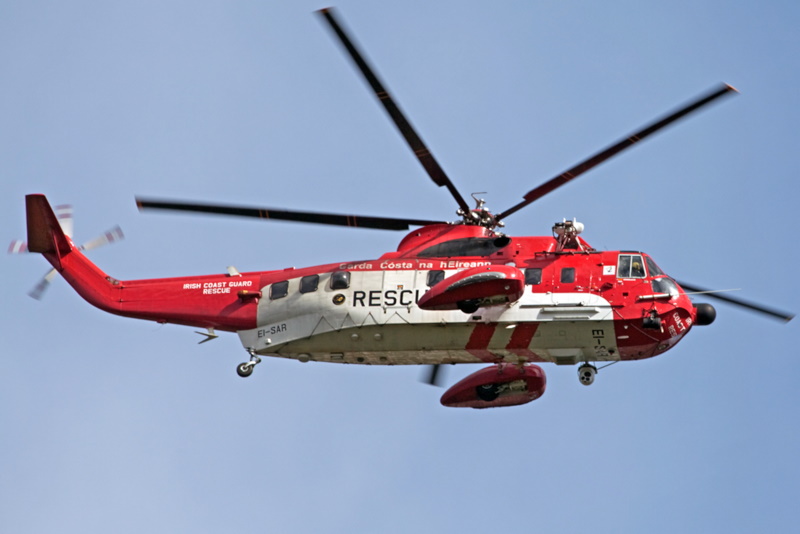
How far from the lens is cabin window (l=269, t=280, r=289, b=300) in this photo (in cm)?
2944

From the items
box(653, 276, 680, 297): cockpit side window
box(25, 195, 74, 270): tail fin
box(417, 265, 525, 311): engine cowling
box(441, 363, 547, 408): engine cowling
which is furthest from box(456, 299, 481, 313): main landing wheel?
box(25, 195, 74, 270): tail fin

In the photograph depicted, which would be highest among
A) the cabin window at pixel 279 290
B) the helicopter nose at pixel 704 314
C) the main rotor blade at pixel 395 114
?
the main rotor blade at pixel 395 114

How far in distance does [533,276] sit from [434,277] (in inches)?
89.0

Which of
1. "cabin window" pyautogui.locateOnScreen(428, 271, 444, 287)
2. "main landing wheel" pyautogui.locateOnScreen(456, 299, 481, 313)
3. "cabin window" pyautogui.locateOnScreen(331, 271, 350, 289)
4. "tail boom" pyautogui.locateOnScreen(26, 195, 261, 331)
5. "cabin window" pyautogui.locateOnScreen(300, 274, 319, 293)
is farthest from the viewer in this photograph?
"tail boom" pyautogui.locateOnScreen(26, 195, 261, 331)

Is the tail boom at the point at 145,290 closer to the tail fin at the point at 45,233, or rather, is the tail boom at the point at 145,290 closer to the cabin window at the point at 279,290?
the tail fin at the point at 45,233

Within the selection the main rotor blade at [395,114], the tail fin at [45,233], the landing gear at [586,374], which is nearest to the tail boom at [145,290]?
the tail fin at [45,233]

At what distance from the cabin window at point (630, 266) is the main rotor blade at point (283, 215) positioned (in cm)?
475

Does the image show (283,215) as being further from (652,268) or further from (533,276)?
(652,268)

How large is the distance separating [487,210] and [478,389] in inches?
169

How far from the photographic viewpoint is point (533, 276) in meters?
27.5

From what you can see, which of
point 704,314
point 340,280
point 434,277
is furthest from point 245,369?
point 704,314

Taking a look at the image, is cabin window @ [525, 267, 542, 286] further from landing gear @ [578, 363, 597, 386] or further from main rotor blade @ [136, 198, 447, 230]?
main rotor blade @ [136, 198, 447, 230]

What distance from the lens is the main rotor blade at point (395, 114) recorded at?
79.7 ft

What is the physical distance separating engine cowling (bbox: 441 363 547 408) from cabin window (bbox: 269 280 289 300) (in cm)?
458
